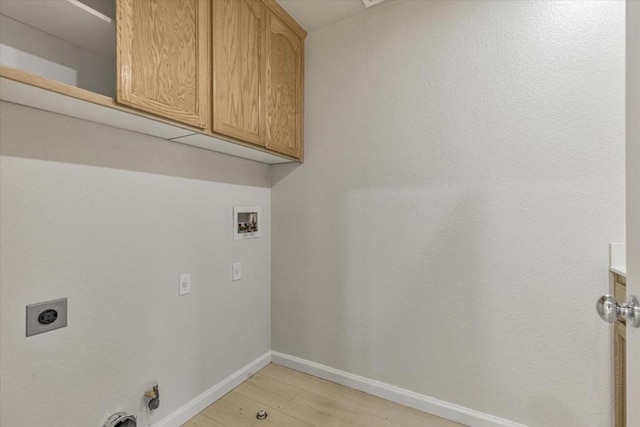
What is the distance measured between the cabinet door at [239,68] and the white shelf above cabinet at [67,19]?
0.45 metres

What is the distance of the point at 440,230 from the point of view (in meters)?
1.65

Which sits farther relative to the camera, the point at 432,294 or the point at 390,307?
the point at 390,307

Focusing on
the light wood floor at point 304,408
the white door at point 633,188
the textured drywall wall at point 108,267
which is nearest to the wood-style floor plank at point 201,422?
the light wood floor at point 304,408

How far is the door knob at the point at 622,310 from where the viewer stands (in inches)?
25.9

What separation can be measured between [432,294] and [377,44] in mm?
1682

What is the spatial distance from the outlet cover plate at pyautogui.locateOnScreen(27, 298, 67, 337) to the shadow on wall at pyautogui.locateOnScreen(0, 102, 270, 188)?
586 mm

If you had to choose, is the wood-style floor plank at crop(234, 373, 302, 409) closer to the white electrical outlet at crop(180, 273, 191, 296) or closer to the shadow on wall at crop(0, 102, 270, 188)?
the white electrical outlet at crop(180, 273, 191, 296)

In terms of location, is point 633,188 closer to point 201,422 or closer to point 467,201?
point 467,201

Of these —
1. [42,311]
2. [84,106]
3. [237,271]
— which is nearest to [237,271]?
[237,271]

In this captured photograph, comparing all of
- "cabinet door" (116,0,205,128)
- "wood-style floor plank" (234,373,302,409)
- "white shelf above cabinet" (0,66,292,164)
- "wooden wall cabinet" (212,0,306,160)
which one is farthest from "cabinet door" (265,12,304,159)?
"wood-style floor plank" (234,373,302,409)

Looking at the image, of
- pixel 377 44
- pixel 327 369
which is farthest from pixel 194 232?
pixel 377 44

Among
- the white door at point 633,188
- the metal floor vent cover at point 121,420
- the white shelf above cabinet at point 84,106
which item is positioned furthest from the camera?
the metal floor vent cover at point 121,420

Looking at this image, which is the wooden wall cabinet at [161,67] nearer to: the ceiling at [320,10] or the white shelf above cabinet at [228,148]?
the white shelf above cabinet at [228,148]

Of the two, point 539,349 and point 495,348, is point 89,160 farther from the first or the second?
point 539,349
